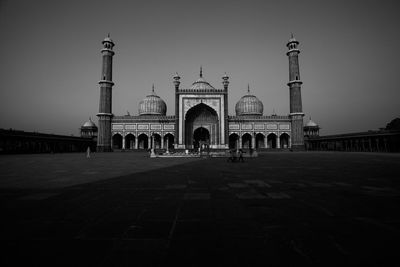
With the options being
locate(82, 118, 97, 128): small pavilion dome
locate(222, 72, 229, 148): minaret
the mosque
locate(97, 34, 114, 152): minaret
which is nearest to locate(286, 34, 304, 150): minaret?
the mosque

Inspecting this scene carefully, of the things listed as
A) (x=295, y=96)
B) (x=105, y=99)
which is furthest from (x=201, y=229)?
(x=295, y=96)

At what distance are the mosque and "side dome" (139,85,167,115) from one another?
5.79 meters

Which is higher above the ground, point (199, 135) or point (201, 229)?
point (199, 135)

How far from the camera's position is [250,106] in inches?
1811

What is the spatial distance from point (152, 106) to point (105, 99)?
10.3 meters

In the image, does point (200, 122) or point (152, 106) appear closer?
point (200, 122)

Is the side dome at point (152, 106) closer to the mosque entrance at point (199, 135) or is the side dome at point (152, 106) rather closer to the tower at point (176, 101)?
the mosque entrance at point (199, 135)

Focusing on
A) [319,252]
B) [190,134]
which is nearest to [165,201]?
[319,252]

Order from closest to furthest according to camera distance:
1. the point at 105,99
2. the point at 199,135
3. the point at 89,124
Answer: the point at 105,99, the point at 199,135, the point at 89,124

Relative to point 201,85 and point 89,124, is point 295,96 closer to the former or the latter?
point 201,85

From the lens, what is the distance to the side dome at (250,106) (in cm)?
4591

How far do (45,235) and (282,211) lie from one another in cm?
268

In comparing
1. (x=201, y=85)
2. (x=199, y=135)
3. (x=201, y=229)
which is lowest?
(x=201, y=229)

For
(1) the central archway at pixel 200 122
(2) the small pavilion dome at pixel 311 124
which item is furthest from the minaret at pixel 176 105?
(2) the small pavilion dome at pixel 311 124
